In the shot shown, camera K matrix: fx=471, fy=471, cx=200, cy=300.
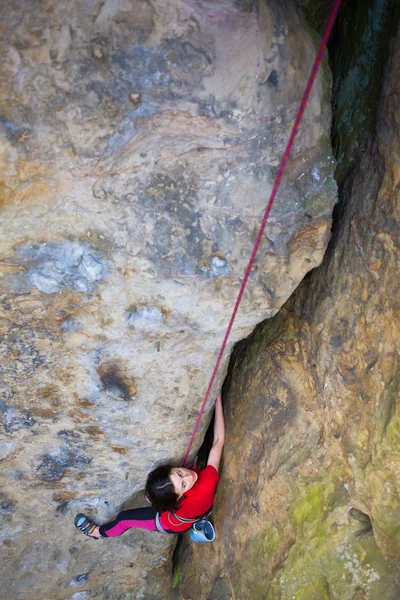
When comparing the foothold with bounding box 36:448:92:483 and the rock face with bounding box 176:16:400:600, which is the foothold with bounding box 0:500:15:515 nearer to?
the foothold with bounding box 36:448:92:483

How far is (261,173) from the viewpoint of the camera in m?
1.67

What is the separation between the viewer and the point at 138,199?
5.43ft

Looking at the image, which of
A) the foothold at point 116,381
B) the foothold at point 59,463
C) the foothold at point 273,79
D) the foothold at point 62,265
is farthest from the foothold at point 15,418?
the foothold at point 273,79

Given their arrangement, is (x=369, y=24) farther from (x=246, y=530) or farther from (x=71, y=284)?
(x=246, y=530)

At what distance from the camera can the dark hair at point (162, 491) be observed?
2428 millimetres

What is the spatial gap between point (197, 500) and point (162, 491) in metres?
0.21

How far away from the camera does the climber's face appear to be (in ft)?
8.02

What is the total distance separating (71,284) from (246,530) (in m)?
1.53

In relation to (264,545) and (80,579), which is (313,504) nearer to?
(264,545)

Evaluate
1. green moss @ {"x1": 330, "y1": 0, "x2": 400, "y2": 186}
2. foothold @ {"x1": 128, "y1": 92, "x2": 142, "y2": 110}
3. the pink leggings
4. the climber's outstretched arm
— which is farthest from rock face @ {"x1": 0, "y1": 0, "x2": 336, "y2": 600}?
the pink leggings

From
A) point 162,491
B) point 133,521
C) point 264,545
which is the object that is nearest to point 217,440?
point 162,491

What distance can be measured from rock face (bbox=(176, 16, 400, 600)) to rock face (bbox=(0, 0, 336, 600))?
0.19 meters

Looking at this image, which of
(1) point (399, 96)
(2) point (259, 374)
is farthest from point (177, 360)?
(1) point (399, 96)

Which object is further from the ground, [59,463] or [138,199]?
[138,199]
